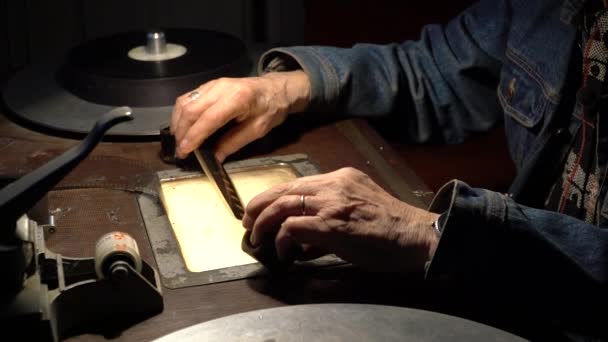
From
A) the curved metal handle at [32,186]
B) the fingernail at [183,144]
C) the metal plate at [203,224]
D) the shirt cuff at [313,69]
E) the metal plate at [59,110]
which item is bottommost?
the metal plate at [203,224]

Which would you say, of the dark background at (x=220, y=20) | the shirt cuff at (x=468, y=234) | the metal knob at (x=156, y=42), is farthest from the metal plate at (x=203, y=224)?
the dark background at (x=220, y=20)

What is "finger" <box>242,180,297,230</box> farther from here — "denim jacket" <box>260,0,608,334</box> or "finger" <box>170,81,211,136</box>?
"finger" <box>170,81,211,136</box>

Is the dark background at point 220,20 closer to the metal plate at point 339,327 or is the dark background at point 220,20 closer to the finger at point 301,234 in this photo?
the finger at point 301,234

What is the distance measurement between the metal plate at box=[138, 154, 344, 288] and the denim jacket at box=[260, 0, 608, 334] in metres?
0.18

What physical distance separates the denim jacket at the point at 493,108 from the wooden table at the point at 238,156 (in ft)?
0.23

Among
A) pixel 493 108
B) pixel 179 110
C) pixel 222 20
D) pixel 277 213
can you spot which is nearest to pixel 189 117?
pixel 179 110

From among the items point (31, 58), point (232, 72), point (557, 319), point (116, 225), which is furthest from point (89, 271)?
point (31, 58)

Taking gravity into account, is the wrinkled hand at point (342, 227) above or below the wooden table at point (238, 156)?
above

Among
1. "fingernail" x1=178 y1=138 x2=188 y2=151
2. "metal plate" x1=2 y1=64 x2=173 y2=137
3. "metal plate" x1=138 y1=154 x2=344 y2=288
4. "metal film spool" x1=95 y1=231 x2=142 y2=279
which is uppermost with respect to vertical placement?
"metal film spool" x1=95 y1=231 x2=142 y2=279

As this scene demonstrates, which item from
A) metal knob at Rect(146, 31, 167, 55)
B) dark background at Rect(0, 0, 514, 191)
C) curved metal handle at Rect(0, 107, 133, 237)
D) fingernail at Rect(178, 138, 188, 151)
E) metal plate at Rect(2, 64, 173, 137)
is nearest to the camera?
curved metal handle at Rect(0, 107, 133, 237)

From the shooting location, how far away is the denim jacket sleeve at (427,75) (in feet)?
4.77

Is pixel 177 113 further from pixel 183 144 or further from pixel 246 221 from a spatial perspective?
pixel 246 221

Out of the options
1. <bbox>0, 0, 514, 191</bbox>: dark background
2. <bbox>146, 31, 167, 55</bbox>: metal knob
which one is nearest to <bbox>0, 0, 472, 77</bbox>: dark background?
<bbox>0, 0, 514, 191</bbox>: dark background

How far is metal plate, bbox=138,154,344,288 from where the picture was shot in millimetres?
995
